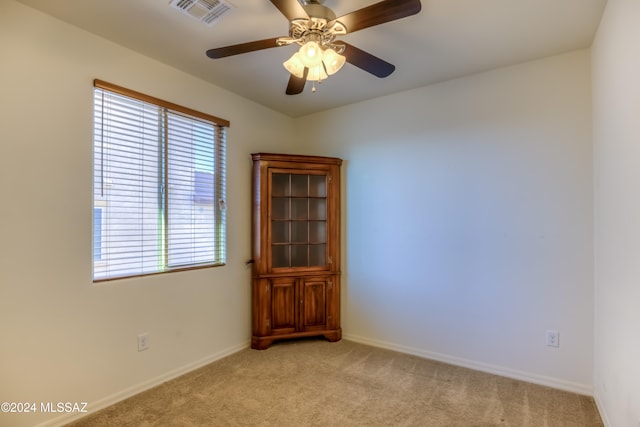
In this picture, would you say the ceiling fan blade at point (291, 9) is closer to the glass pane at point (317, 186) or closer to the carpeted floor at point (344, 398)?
the glass pane at point (317, 186)

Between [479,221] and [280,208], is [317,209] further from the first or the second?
[479,221]

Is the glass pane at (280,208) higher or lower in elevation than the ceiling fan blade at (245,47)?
lower

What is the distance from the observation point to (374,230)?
340cm

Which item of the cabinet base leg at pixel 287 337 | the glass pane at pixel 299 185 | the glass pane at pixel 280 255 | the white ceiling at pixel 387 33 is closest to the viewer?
Answer: the white ceiling at pixel 387 33

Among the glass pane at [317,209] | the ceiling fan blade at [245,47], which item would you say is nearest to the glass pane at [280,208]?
the glass pane at [317,209]

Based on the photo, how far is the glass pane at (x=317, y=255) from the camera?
3484 millimetres

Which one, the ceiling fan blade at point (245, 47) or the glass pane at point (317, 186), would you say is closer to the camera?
the ceiling fan blade at point (245, 47)

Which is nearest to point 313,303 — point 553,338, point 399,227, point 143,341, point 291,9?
point 399,227

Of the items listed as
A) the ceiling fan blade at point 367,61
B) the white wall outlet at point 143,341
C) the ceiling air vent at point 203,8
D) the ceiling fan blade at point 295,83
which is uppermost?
the ceiling air vent at point 203,8

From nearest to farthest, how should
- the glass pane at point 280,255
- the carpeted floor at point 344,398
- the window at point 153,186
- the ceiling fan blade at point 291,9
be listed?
1. the ceiling fan blade at point 291,9
2. the carpeted floor at point 344,398
3. the window at point 153,186
4. the glass pane at point 280,255

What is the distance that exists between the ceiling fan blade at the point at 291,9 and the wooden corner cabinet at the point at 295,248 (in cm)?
173

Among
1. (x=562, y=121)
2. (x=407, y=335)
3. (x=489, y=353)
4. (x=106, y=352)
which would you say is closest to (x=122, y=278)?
(x=106, y=352)

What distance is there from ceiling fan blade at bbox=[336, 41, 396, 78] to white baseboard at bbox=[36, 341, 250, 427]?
104 inches

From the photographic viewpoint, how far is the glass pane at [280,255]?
132 inches
